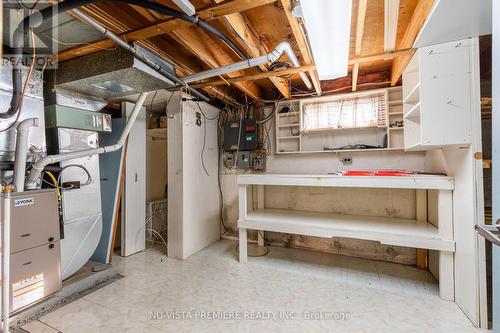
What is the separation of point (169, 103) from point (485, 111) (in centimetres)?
337

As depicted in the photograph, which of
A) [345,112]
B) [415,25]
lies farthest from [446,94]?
[345,112]

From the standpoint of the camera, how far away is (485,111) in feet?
6.33

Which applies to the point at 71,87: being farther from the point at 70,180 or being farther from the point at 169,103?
the point at 169,103

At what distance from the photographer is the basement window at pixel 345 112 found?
2996mm

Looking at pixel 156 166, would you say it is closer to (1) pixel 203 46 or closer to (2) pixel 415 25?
(1) pixel 203 46

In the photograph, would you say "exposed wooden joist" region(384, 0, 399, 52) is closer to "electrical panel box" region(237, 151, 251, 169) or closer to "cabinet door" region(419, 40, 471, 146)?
"cabinet door" region(419, 40, 471, 146)

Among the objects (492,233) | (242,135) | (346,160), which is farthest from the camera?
(242,135)

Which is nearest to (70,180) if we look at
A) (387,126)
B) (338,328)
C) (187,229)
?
(187,229)

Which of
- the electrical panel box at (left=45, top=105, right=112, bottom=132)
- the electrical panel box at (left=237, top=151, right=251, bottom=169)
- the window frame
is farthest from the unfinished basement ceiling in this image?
the electrical panel box at (left=237, top=151, right=251, bottom=169)

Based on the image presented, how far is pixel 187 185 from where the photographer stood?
3.10 meters

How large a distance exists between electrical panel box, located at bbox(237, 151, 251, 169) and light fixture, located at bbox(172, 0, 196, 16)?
2.22 metres

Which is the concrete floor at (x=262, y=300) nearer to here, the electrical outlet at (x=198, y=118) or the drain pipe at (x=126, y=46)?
the electrical outlet at (x=198, y=118)

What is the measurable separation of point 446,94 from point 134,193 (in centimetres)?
364

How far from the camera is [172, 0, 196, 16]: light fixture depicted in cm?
136
